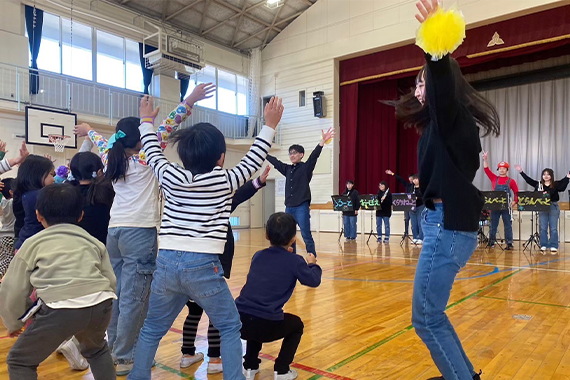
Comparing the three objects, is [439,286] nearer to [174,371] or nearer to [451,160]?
[451,160]

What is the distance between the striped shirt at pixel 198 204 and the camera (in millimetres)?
1677

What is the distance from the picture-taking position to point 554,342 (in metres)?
2.61

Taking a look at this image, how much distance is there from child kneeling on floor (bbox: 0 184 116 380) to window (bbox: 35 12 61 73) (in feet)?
36.7

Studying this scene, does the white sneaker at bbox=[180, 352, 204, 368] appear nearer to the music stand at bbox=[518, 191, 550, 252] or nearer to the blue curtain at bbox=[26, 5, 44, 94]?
the music stand at bbox=[518, 191, 550, 252]

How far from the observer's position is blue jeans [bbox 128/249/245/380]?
5.42 feet

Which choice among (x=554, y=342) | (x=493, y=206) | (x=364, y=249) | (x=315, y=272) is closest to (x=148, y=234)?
(x=315, y=272)

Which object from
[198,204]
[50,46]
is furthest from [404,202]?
[50,46]

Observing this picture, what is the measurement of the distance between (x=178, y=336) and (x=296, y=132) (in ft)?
40.8

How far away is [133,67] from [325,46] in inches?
243

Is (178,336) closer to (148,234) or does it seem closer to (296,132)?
(148,234)

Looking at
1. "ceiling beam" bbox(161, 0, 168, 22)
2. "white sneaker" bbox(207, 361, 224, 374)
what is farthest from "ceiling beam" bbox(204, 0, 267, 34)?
"white sneaker" bbox(207, 361, 224, 374)

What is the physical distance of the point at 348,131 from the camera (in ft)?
45.3

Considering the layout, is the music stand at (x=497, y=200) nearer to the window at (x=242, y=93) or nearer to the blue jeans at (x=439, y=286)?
the blue jeans at (x=439, y=286)

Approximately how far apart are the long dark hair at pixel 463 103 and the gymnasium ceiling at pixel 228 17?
1278 centimetres
